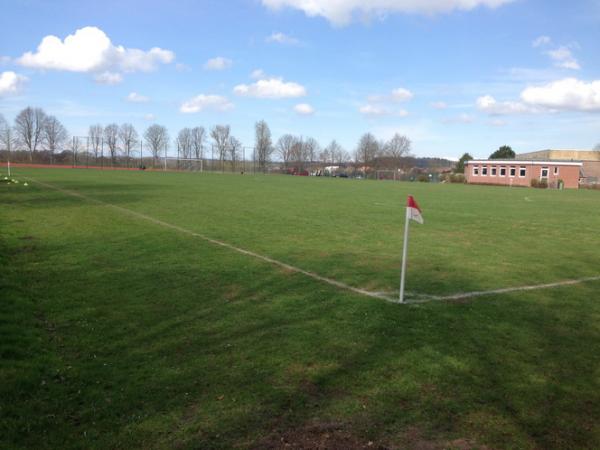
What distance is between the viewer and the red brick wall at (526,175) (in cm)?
7088

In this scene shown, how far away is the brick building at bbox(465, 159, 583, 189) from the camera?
70.9m

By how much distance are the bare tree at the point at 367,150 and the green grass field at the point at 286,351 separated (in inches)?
4428

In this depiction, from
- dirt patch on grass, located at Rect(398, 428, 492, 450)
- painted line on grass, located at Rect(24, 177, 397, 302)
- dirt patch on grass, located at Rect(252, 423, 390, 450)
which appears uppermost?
painted line on grass, located at Rect(24, 177, 397, 302)

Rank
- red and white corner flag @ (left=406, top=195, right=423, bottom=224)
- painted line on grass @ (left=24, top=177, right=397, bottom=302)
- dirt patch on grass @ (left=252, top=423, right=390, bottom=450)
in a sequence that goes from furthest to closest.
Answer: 1. painted line on grass @ (left=24, top=177, right=397, bottom=302)
2. red and white corner flag @ (left=406, top=195, right=423, bottom=224)
3. dirt patch on grass @ (left=252, top=423, right=390, bottom=450)

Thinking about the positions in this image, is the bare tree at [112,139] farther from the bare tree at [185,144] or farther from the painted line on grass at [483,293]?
the painted line on grass at [483,293]

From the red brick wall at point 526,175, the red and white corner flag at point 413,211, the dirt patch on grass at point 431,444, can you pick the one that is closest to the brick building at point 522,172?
the red brick wall at point 526,175

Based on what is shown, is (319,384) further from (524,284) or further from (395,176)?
(395,176)

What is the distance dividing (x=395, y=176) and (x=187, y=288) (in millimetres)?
99084

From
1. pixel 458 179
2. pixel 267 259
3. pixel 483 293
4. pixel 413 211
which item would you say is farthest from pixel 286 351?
pixel 458 179

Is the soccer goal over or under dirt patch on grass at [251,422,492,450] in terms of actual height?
over

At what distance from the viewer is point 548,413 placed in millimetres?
4172

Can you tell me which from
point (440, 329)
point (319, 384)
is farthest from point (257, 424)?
point (440, 329)

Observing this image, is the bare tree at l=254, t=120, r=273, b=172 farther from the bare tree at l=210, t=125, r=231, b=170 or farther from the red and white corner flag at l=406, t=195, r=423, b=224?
the red and white corner flag at l=406, t=195, r=423, b=224

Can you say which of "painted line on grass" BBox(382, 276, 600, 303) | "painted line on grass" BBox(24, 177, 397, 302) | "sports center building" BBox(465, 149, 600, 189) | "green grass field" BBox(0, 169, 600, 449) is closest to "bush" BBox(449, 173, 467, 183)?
"sports center building" BBox(465, 149, 600, 189)
